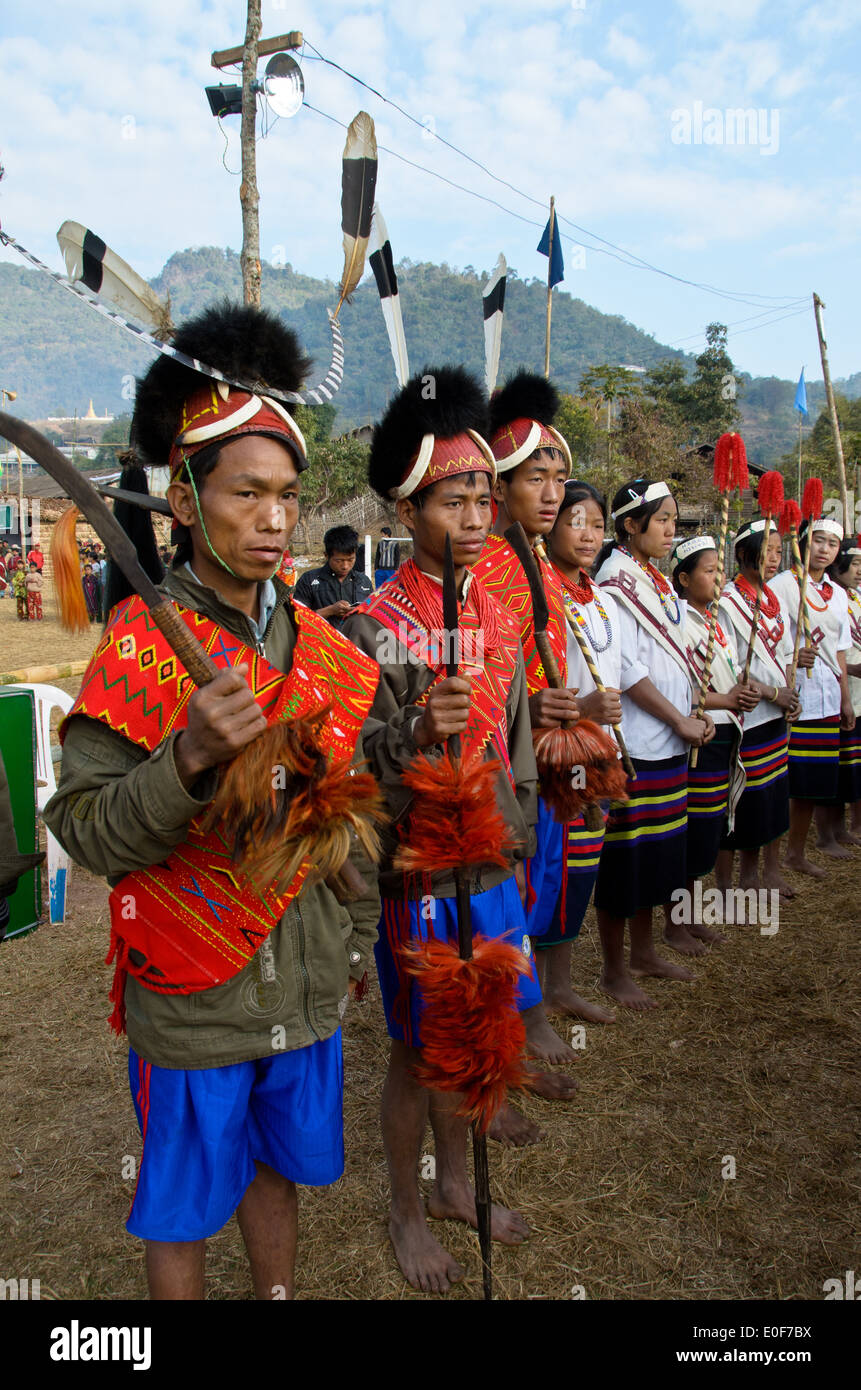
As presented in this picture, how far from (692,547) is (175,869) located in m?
3.77

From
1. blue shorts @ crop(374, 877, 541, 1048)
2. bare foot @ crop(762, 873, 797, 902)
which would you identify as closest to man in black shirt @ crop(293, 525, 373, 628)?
bare foot @ crop(762, 873, 797, 902)

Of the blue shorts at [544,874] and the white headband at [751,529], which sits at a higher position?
the white headband at [751,529]

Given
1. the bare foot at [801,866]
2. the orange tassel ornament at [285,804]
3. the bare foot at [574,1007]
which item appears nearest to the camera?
the orange tassel ornament at [285,804]

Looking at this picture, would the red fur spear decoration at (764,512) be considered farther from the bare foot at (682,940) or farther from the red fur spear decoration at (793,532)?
the bare foot at (682,940)

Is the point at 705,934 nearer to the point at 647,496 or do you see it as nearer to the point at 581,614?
the point at 581,614

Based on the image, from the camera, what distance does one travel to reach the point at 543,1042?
11.4 feet

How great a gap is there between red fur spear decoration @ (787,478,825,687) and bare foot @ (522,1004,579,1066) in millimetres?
2593

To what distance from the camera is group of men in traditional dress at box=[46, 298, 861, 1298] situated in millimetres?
1610

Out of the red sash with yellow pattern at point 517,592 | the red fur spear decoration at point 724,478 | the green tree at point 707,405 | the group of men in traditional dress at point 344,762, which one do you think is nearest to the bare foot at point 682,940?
the group of men in traditional dress at point 344,762

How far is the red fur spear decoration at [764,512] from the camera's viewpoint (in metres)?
4.59

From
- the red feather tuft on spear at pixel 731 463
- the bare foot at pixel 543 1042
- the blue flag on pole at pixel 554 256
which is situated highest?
the blue flag on pole at pixel 554 256

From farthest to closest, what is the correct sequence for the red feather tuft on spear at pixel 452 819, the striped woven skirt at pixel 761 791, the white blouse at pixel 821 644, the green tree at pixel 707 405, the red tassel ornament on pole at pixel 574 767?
1. the green tree at pixel 707 405
2. the white blouse at pixel 821 644
3. the striped woven skirt at pixel 761 791
4. the red tassel ornament on pole at pixel 574 767
5. the red feather tuft on spear at pixel 452 819

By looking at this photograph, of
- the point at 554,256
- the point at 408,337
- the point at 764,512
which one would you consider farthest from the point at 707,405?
the point at 408,337

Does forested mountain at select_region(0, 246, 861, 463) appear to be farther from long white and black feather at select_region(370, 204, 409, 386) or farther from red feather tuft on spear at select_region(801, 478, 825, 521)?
long white and black feather at select_region(370, 204, 409, 386)
